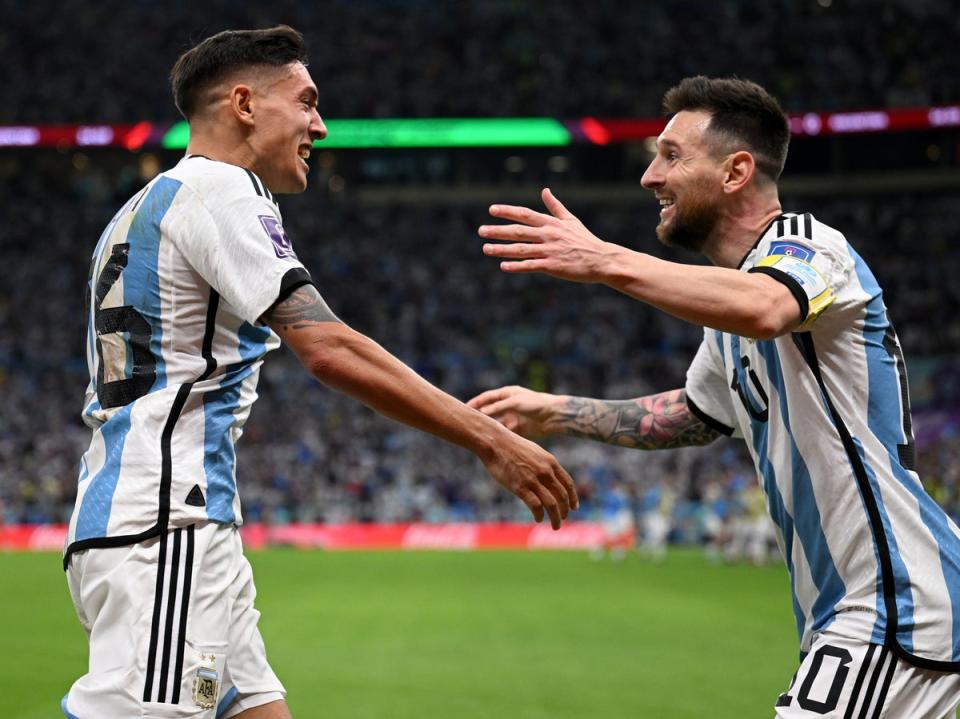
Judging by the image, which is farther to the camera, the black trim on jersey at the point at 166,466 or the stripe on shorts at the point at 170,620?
the black trim on jersey at the point at 166,466

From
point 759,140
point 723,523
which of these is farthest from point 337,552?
point 759,140

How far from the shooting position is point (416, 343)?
35938 millimetres

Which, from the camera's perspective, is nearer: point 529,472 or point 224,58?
point 529,472

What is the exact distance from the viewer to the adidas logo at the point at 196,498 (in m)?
3.17

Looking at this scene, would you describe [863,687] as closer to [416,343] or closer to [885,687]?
[885,687]

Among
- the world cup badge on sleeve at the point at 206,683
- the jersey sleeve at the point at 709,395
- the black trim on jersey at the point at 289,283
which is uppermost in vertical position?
the black trim on jersey at the point at 289,283

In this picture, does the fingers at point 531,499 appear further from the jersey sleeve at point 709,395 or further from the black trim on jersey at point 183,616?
the jersey sleeve at point 709,395

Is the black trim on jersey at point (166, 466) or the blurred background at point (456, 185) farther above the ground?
the blurred background at point (456, 185)

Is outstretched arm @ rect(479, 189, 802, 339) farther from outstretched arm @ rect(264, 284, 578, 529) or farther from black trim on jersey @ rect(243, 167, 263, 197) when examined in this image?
black trim on jersey @ rect(243, 167, 263, 197)

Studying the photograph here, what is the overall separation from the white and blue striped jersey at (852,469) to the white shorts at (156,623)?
1.77 m

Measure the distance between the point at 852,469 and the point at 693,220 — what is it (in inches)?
39.4

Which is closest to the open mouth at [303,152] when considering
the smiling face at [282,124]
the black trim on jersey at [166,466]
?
the smiling face at [282,124]

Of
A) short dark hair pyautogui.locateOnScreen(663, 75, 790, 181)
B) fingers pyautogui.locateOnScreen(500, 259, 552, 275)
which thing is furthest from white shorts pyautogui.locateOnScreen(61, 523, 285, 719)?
short dark hair pyautogui.locateOnScreen(663, 75, 790, 181)

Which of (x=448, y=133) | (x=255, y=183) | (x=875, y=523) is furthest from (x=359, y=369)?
(x=448, y=133)
